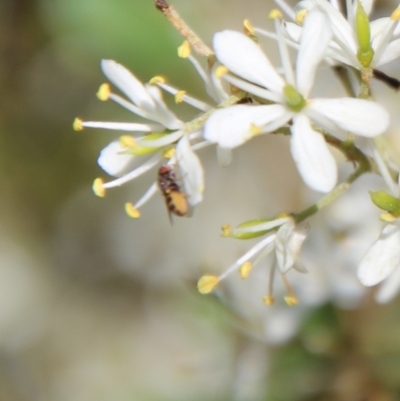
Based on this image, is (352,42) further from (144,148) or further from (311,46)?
(144,148)

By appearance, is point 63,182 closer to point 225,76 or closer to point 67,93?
point 67,93

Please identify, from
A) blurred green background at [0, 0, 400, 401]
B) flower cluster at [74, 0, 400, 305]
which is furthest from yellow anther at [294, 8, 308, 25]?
blurred green background at [0, 0, 400, 401]

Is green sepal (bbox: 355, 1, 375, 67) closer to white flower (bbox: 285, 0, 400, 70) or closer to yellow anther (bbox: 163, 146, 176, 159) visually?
white flower (bbox: 285, 0, 400, 70)

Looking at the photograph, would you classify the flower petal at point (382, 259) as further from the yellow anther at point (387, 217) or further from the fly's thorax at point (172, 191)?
the fly's thorax at point (172, 191)

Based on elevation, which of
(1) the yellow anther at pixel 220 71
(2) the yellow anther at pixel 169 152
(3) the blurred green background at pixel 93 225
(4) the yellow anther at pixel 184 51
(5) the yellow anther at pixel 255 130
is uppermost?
(4) the yellow anther at pixel 184 51

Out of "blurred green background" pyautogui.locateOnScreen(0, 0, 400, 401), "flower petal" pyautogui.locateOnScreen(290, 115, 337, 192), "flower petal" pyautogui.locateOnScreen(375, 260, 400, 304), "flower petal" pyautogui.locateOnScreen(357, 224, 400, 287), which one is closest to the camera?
"flower petal" pyautogui.locateOnScreen(290, 115, 337, 192)

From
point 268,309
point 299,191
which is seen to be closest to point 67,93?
point 299,191

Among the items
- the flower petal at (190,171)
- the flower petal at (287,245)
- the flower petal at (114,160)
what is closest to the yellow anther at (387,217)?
the flower petal at (287,245)
